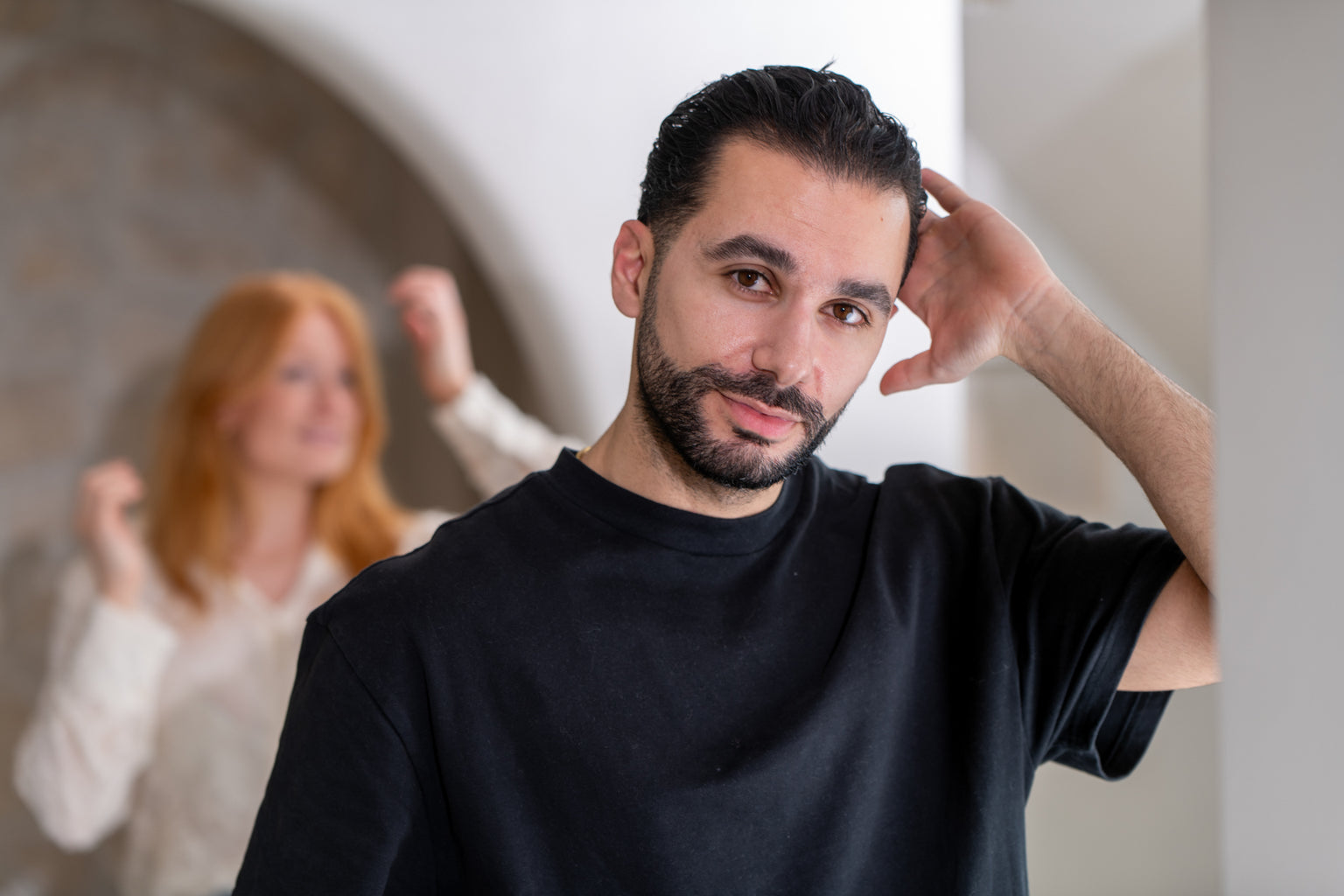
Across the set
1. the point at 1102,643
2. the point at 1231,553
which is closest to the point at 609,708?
the point at 1102,643

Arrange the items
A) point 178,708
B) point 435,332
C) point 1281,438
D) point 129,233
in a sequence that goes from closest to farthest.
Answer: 1. point 1281,438
2. point 178,708
3. point 435,332
4. point 129,233

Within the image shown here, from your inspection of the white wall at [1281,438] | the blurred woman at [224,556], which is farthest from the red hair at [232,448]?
the white wall at [1281,438]

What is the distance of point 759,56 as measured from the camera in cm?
169

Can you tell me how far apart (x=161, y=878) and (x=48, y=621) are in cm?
83

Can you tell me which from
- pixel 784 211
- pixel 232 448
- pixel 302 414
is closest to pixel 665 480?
pixel 784 211

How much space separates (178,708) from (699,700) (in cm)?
121

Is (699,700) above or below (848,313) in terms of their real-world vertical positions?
below

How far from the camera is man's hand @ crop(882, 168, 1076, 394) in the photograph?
1028mm

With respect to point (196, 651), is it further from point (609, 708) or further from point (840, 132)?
point (840, 132)

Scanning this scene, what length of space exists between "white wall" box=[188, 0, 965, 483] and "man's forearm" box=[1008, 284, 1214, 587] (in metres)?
0.54

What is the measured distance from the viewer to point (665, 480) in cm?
99

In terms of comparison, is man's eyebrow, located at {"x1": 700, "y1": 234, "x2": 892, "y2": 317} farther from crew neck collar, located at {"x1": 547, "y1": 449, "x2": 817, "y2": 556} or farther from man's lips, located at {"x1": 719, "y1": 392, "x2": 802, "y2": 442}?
crew neck collar, located at {"x1": 547, "y1": 449, "x2": 817, "y2": 556}

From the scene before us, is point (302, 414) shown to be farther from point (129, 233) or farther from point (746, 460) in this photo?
point (746, 460)

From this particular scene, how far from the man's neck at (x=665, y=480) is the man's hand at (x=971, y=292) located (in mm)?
200
